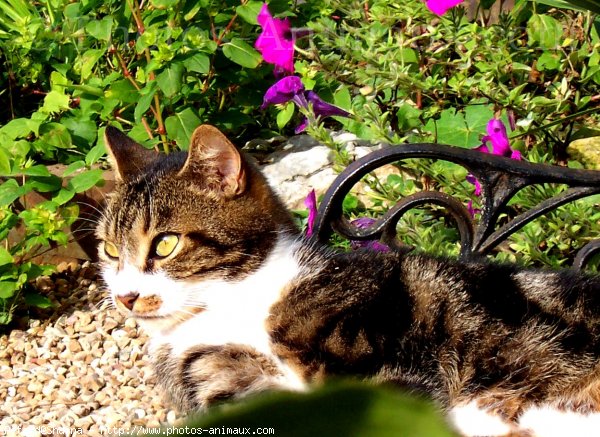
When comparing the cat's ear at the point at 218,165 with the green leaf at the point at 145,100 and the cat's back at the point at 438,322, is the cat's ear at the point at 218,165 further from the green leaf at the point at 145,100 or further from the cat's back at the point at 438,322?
the green leaf at the point at 145,100

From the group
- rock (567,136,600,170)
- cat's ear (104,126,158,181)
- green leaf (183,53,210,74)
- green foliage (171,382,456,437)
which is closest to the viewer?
green foliage (171,382,456,437)

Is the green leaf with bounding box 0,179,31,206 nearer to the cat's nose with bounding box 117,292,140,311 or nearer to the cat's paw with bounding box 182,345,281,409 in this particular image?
the cat's nose with bounding box 117,292,140,311

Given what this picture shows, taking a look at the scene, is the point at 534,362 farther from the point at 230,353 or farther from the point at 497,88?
the point at 497,88

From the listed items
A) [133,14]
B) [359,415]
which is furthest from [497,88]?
[359,415]

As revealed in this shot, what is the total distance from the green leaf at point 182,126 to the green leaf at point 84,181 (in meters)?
0.33

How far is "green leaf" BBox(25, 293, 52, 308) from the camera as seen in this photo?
114 inches

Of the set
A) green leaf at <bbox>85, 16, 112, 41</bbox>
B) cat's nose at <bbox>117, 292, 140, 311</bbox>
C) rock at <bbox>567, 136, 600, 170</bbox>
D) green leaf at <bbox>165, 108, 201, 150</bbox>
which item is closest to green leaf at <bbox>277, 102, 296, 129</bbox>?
green leaf at <bbox>165, 108, 201, 150</bbox>

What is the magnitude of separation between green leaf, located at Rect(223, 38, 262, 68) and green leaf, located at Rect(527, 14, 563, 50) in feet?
3.36

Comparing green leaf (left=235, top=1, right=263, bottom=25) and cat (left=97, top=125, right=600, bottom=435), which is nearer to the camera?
cat (left=97, top=125, right=600, bottom=435)

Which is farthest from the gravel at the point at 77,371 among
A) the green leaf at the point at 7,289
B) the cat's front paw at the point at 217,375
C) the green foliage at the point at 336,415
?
the green foliage at the point at 336,415

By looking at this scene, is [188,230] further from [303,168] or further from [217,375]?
[303,168]

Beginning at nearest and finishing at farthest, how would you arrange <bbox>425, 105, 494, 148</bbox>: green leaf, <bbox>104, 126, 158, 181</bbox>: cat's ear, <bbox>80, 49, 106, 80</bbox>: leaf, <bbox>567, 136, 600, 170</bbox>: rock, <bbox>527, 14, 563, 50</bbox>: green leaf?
<bbox>104, 126, 158, 181</bbox>: cat's ear, <bbox>425, 105, 494, 148</bbox>: green leaf, <bbox>527, 14, 563, 50</bbox>: green leaf, <bbox>567, 136, 600, 170</bbox>: rock, <bbox>80, 49, 106, 80</bbox>: leaf

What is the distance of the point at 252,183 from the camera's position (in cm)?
212

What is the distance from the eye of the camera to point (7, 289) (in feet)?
9.12
